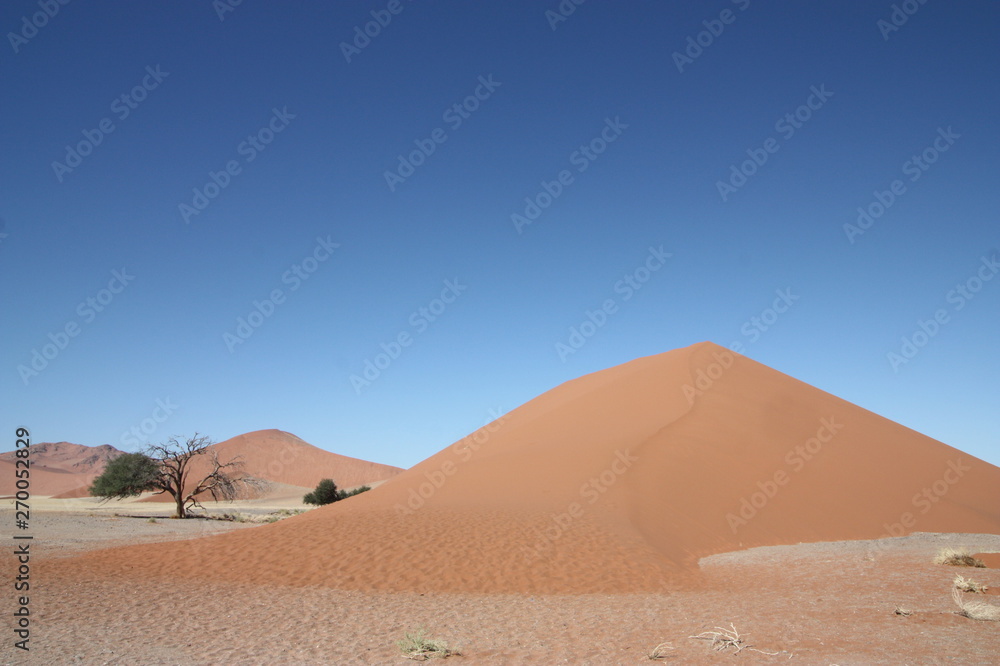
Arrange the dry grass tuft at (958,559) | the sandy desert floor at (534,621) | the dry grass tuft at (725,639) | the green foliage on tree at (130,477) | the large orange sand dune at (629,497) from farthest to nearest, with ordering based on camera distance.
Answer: the green foliage on tree at (130,477) < the large orange sand dune at (629,497) < the dry grass tuft at (958,559) < the dry grass tuft at (725,639) < the sandy desert floor at (534,621)

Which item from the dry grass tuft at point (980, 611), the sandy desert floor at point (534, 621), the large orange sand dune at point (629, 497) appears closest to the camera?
the sandy desert floor at point (534, 621)

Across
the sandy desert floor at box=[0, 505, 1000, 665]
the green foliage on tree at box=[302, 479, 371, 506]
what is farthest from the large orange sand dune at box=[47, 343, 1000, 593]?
the green foliage on tree at box=[302, 479, 371, 506]

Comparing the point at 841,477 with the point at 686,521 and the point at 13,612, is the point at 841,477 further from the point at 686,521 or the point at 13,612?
the point at 13,612

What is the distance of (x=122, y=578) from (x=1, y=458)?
347 feet

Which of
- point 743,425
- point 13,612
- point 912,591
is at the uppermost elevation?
point 743,425

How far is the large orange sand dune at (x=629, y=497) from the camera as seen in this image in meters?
12.8

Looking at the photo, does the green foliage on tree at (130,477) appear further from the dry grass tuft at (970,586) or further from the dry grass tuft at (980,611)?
the dry grass tuft at (980,611)

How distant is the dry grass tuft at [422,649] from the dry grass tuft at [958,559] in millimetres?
10616

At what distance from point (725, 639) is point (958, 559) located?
7.92 meters

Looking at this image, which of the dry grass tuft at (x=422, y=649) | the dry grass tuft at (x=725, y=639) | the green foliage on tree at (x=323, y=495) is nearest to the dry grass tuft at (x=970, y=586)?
the dry grass tuft at (x=725, y=639)

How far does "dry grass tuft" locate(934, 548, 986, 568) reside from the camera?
11641 millimetres

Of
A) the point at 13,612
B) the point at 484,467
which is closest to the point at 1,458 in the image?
the point at 484,467

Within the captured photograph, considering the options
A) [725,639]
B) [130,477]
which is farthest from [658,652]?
[130,477]

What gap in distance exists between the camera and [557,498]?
725 inches
